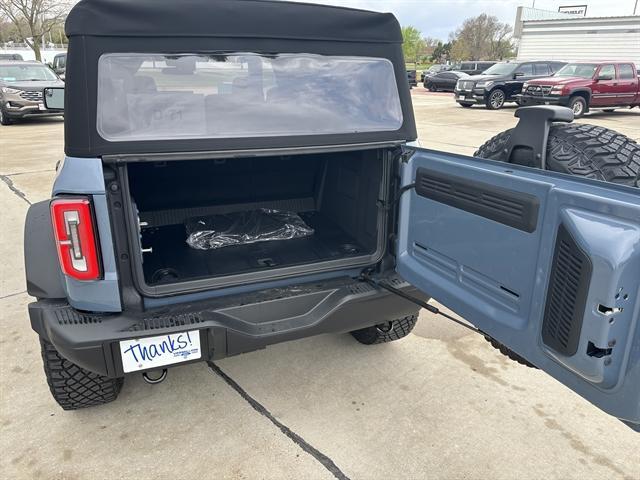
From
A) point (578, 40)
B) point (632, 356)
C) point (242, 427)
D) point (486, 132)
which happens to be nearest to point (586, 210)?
point (632, 356)

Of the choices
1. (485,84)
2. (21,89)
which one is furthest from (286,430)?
(485,84)

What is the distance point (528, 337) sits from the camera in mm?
1713

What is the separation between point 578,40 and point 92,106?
130ft

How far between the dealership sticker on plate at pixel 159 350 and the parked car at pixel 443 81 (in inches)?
1025

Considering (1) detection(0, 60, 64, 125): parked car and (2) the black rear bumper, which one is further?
(1) detection(0, 60, 64, 125): parked car

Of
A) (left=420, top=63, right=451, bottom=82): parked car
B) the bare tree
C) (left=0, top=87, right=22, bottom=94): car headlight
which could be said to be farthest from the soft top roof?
the bare tree

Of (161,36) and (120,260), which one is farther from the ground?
(161,36)

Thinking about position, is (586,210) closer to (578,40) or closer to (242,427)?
(242,427)

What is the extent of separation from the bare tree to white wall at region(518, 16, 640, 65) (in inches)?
1291

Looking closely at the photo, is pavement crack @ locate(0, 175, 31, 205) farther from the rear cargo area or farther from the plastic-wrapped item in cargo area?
the plastic-wrapped item in cargo area

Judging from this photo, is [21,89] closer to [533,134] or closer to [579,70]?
[533,134]

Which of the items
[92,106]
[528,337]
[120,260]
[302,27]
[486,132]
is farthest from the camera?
[486,132]

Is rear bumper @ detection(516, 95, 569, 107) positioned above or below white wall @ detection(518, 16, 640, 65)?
below

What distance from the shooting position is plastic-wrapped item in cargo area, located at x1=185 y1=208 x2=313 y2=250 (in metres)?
3.21
